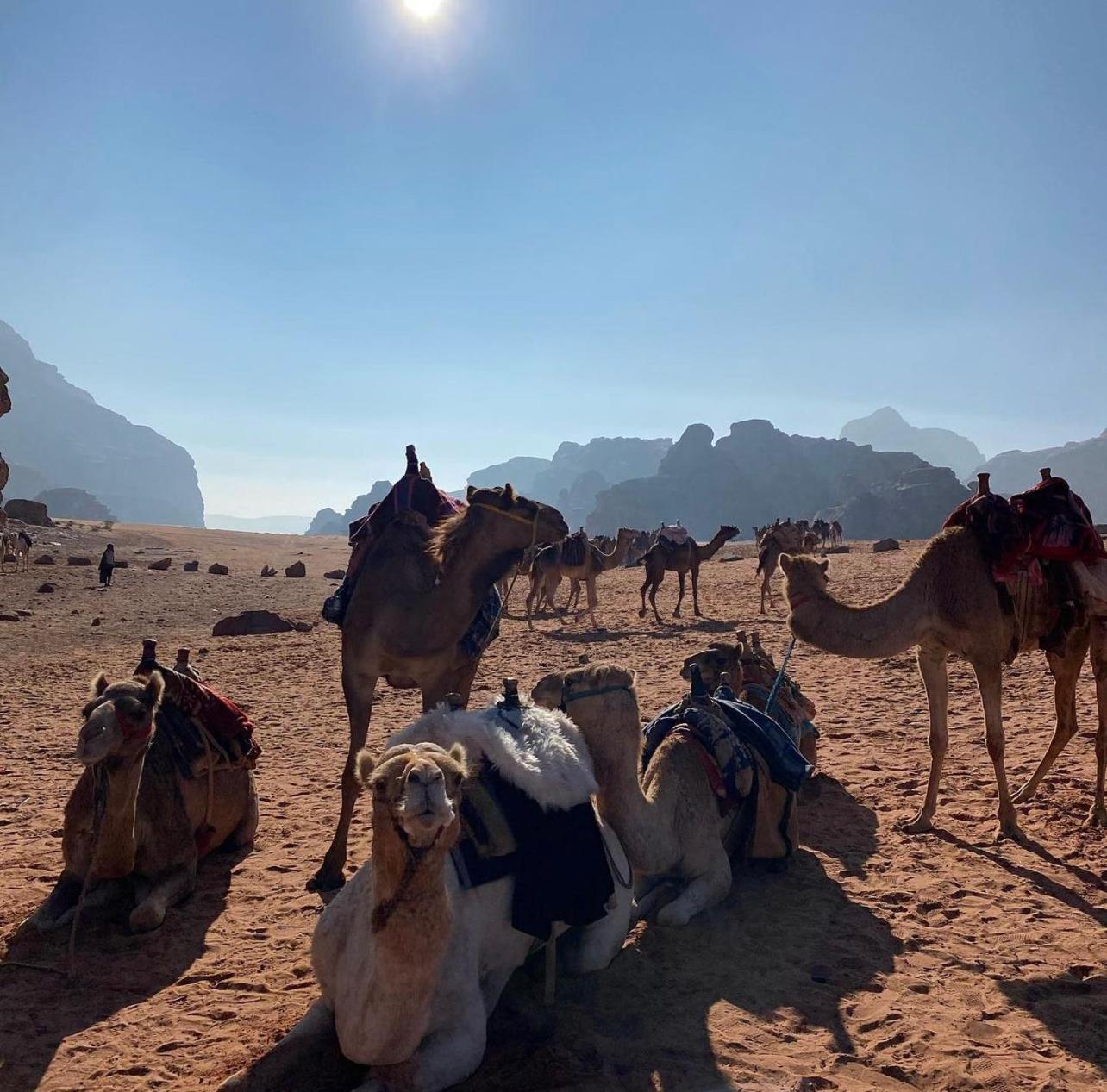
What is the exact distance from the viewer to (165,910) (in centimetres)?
429

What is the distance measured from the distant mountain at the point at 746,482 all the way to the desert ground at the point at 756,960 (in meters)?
138

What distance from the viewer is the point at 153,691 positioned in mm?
4207

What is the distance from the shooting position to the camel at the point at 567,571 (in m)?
18.9

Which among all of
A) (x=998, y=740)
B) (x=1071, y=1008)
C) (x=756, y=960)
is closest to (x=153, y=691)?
(x=756, y=960)

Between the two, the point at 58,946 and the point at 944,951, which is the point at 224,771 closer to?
the point at 58,946

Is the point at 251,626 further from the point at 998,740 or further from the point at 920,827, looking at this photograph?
the point at 998,740

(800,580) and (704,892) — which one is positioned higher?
(800,580)

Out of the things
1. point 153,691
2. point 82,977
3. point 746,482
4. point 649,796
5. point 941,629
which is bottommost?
point 82,977

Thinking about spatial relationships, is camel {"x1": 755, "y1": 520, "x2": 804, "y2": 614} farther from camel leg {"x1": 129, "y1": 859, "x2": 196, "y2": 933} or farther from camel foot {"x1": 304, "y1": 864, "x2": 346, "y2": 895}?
camel leg {"x1": 129, "y1": 859, "x2": 196, "y2": 933}

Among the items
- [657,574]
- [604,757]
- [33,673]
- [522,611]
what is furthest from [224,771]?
[522,611]

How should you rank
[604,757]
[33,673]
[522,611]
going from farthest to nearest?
[522,611] → [33,673] → [604,757]

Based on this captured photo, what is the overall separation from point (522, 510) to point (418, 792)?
319cm

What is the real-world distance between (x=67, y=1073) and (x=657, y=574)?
673 inches

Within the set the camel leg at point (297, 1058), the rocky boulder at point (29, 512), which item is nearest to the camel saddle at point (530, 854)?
the camel leg at point (297, 1058)
